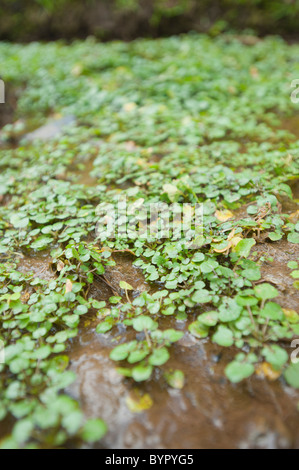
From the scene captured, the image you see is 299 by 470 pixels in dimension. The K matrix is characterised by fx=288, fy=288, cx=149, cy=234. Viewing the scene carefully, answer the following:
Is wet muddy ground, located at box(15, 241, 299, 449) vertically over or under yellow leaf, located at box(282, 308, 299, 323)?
under

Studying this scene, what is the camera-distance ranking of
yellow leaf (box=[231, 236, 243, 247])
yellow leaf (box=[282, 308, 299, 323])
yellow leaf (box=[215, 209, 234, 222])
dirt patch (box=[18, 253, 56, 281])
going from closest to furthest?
yellow leaf (box=[282, 308, 299, 323]) → yellow leaf (box=[231, 236, 243, 247]) → dirt patch (box=[18, 253, 56, 281]) → yellow leaf (box=[215, 209, 234, 222])

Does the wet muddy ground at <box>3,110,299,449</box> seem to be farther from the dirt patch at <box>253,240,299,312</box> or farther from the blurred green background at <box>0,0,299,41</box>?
the blurred green background at <box>0,0,299,41</box>

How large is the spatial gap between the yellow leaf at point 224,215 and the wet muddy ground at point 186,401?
2.55 ft

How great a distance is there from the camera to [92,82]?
16.6 ft

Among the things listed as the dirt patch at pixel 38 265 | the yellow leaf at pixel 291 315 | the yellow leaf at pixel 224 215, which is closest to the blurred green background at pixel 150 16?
the yellow leaf at pixel 224 215

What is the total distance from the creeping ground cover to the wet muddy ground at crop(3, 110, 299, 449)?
0.14 feet

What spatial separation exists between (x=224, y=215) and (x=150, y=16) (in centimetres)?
828

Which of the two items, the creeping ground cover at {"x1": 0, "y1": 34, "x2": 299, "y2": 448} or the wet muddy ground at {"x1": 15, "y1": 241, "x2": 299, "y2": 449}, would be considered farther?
the creeping ground cover at {"x1": 0, "y1": 34, "x2": 299, "y2": 448}

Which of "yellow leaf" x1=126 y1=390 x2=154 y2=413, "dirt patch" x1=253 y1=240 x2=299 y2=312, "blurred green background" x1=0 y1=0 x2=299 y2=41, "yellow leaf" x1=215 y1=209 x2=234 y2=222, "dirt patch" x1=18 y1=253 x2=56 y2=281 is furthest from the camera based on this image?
"blurred green background" x1=0 y1=0 x2=299 y2=41

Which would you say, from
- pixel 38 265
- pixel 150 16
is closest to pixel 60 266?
pixel 38 265

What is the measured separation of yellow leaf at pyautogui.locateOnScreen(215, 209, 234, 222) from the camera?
2.32 metres

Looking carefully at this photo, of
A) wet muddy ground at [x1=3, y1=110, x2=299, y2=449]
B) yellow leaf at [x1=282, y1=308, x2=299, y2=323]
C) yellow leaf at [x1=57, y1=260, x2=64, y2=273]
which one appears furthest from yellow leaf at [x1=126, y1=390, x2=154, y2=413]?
yellow leaf at [x1=57, y1=260, x2=64, y2=273]
